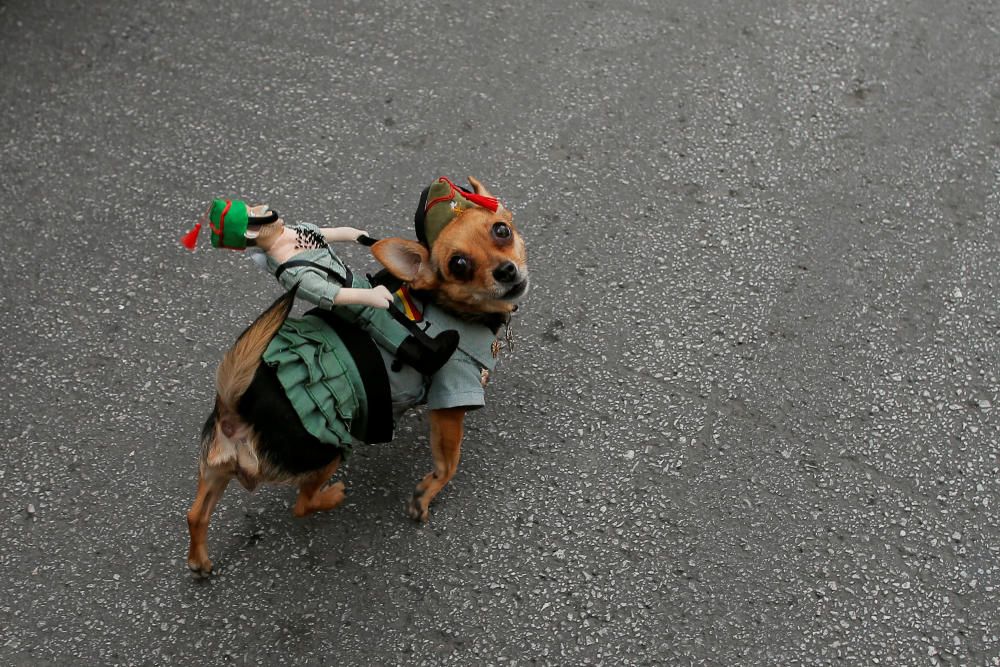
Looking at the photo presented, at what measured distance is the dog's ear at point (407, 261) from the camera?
2.11m

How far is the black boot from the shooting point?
2.16 meters

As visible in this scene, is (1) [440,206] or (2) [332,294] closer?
(2) [332,294]

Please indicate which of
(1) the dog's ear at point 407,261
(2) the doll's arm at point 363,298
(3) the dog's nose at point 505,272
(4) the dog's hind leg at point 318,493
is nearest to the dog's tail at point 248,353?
(2) the doll's arm at point 363,298

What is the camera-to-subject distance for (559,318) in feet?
9.51

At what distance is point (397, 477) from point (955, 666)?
145 cm

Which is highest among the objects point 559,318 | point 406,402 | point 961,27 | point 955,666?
point 961,27

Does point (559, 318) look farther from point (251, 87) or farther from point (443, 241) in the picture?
point (251, 87)

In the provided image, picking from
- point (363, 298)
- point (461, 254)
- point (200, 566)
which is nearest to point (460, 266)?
point (461, 254)

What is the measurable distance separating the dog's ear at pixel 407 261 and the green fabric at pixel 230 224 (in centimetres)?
28

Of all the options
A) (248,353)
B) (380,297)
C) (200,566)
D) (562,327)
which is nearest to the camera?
(248,353)

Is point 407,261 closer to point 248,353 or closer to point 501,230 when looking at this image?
point 501,230

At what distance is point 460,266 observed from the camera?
2139 millimetres

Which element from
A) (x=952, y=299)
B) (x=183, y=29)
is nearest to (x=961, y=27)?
(x=952, y=299)

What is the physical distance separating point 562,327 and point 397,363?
803 millimetres
